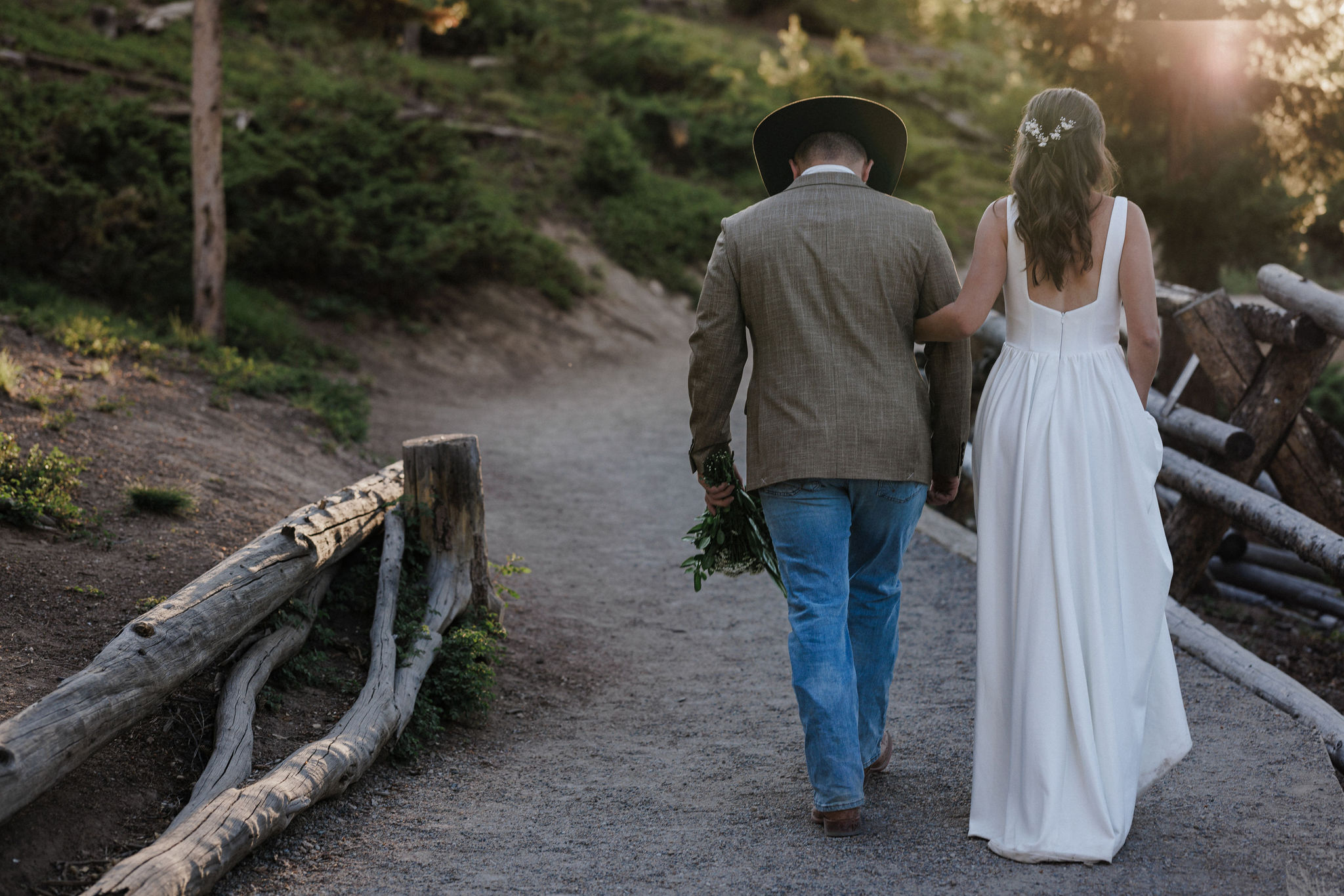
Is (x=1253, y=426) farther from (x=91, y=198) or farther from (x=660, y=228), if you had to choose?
(x=660, y=228)

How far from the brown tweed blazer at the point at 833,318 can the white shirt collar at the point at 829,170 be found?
0.01 metres

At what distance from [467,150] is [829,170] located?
51.9 feet

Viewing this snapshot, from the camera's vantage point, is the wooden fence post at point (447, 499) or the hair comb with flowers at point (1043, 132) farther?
the wooden fence post at point (447, 499)

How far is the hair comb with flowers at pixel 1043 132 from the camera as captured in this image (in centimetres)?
316

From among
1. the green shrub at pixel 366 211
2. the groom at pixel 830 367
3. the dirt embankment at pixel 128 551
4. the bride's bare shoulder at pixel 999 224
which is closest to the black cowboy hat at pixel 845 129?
the groom at pixel 830 367

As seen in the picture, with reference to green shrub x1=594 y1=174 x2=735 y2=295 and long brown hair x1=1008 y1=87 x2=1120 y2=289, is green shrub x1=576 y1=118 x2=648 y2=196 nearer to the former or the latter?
green shrub x1=594 y1=174 x2=735 y2=295

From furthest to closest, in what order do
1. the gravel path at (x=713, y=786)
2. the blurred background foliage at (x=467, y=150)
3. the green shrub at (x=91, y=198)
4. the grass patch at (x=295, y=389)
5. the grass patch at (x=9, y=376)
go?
1. the blurred background foliage at (x=467, y=150)
2. the green shrub at (x=91, y=198)
3. the grass patch at (x=295, y=389)
4. the grass patch at (x=9, y=376)
5. the gravel path at (x=713, y=786)

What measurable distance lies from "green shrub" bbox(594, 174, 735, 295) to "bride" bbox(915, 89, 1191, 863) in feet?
47.8

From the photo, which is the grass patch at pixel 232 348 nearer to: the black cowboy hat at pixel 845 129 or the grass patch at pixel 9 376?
the grass patch at pixel 9 376

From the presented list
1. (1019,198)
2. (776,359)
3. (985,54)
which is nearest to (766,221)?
(776,359)

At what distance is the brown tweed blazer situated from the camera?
10.7 feet

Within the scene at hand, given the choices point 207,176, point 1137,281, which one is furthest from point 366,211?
point 1137,281

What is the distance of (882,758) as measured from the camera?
12.4 feet

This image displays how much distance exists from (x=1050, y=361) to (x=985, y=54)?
1604 inches
